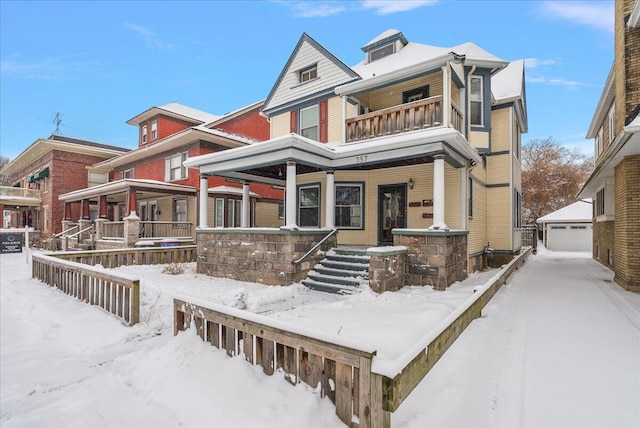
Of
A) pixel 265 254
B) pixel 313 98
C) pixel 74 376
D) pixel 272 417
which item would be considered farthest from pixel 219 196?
pixel 272 417

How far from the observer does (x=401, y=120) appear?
10047mm

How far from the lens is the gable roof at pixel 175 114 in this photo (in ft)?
67.8

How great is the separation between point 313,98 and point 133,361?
11.5m

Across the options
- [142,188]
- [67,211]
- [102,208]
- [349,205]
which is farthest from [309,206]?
[67,211]

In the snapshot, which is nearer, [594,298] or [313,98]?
[594,298]

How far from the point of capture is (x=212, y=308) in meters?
3.96

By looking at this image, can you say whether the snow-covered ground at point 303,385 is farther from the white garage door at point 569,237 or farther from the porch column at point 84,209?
the white garage door at point 569,237

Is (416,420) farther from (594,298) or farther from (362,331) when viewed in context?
(594,298)

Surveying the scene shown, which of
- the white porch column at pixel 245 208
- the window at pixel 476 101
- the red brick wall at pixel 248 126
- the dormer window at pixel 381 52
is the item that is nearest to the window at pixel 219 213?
the white porch column at pixel 245 208

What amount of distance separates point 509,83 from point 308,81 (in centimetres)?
889

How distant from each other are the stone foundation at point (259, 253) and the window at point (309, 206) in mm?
2886

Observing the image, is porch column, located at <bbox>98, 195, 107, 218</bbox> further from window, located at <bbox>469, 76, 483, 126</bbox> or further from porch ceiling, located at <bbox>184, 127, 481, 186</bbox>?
window, located at <bbox>469, 76, 483, 126</bbox>

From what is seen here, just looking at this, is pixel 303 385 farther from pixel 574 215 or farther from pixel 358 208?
pixel 574 215

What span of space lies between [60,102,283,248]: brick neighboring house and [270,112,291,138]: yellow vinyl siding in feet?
11.4
